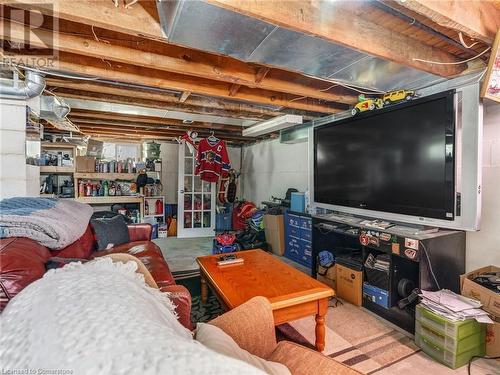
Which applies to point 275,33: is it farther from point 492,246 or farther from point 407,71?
point 492,246

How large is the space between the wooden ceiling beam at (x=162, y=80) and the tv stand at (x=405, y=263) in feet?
5.12

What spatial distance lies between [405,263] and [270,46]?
6.94 feet

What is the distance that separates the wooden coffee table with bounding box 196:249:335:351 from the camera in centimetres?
166

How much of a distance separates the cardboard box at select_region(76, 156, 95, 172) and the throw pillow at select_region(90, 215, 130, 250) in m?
2.52

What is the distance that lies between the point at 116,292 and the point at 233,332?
24.2 inches

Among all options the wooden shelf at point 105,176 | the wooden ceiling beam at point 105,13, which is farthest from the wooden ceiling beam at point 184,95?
the wooden shelf at point 105,176

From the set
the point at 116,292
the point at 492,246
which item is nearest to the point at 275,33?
the point at 116,292

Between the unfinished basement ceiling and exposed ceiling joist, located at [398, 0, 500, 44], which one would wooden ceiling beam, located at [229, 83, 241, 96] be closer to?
the unfinished basement ceiling

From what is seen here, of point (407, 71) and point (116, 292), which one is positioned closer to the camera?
point (116, 292)

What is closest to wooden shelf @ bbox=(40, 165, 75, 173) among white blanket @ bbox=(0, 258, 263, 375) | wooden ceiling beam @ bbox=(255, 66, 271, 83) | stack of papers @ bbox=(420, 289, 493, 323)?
wooden ceiling beam @ bbox=(255, 66, 271, 83)

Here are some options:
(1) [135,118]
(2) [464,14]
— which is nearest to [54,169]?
(1) [135,118]

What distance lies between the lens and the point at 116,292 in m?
0.76

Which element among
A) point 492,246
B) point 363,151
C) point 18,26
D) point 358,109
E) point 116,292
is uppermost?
point 18,26

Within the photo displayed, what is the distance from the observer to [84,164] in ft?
16.3
